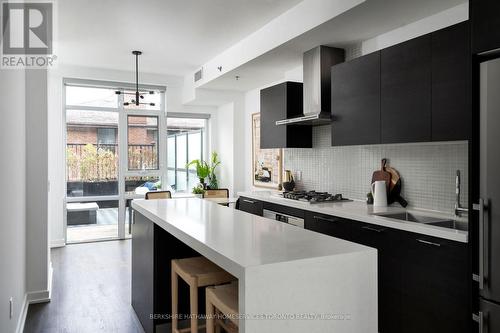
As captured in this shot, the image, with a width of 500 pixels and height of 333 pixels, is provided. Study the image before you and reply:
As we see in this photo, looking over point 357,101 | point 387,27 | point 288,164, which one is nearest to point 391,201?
point 357,101

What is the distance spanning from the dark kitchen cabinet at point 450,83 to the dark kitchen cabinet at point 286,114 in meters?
2.05

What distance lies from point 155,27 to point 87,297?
3.04 m

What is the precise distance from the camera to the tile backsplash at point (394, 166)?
309cm

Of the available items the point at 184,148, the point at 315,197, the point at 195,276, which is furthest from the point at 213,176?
the point at 195,276

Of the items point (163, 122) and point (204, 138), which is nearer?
point (163, 122)

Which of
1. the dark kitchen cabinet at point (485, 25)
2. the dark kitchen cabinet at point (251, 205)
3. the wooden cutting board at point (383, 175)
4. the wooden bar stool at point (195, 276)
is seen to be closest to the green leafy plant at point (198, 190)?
the dark kitchen cabinet at point (251, 205)

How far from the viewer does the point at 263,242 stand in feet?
5.82

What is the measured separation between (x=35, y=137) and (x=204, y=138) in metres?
4.20

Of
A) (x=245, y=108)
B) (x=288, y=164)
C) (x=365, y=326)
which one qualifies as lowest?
(x=365, y=326)

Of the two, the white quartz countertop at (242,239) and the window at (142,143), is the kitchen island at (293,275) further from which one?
the window at (142,143)

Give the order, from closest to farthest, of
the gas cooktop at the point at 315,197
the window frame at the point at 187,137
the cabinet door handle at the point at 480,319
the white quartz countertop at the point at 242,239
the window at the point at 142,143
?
the white quartz countertop at the point at 242,239, the cabinet door handle at the point at 480,319, the gas cooktop at the point at 315,197, the window at the point at 142,143, the window frame at the point at 187,137

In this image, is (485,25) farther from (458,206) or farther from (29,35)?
(29,35)

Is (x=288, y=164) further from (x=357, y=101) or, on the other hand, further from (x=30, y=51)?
(x=30, y=51)

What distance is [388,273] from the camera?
2836 mm
